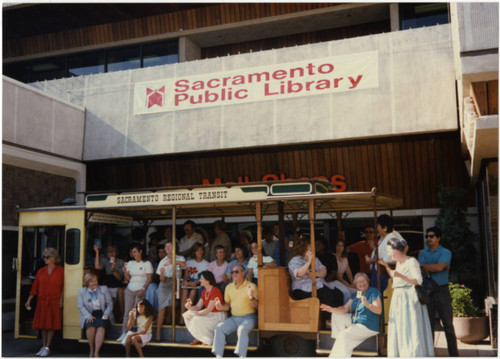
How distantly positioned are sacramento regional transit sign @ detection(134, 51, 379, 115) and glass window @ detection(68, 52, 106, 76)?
313cm

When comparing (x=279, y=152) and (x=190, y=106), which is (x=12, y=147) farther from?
(x=279, y=152)

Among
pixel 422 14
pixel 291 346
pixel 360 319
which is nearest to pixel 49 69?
pixel 422 14

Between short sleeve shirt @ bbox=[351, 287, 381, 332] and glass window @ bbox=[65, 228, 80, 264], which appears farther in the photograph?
glass window @ bbox=[65, 228, 80, 264]

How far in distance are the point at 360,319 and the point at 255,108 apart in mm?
7553

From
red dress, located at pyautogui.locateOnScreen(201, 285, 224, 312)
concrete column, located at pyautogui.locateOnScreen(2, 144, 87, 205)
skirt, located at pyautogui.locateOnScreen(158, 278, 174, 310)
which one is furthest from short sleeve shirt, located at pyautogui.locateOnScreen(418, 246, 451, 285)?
concrete column, located at pyautogui.locateOnScreen(2, 144, 87, 205)

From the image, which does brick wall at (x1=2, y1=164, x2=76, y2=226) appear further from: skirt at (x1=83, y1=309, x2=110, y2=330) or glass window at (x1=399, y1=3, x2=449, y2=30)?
glass window at (x1=399, y1=3, x2=449, y2=30)

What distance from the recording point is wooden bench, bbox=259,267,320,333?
798cm

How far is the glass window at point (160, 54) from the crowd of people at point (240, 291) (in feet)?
27.3

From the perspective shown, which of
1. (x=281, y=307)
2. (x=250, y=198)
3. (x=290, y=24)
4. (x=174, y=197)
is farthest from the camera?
(x=290, y=24)

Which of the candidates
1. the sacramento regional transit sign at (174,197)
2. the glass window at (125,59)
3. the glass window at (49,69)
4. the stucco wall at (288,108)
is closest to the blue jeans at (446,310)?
the sacramento regional transit sign at (174,197)

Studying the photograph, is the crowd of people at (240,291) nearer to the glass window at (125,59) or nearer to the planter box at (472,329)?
the planter box at (472,329)

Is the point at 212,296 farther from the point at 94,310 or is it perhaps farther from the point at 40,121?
the point at 40,121

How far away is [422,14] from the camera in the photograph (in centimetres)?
1445

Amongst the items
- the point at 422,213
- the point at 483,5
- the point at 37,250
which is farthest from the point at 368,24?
the point at 37,250
